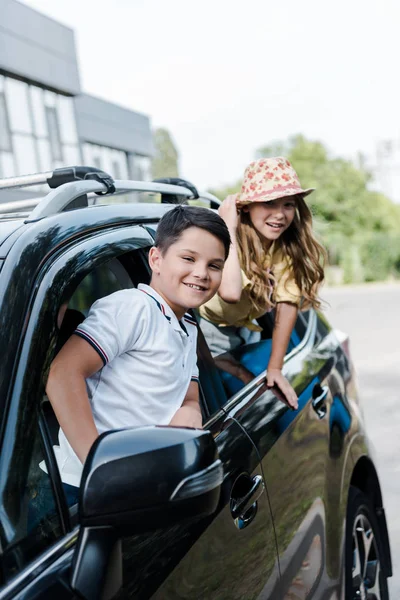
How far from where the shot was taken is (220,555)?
71.4 inches

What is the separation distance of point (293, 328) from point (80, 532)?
1.88 metres

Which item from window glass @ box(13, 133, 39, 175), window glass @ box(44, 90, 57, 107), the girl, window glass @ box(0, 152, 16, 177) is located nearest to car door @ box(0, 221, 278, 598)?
the girl

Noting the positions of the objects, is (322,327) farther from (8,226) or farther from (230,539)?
(8,226)

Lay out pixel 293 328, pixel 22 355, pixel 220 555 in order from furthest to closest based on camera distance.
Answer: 1. pixel 293 328
2. pixel 220 555
3. pixel 22 355

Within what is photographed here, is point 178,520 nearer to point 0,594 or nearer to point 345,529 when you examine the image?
point 0,594

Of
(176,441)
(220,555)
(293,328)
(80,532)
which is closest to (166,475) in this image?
(176,441)

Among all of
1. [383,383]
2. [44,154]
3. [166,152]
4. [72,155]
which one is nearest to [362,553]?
[383,383]

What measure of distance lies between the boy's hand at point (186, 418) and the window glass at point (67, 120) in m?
24.2

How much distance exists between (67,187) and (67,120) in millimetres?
24578

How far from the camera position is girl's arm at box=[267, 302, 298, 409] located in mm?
2645

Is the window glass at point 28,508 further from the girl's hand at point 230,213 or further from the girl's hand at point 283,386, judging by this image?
the girl's hand at point 230,213

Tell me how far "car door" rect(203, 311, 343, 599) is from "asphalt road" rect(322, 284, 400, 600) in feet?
2.45

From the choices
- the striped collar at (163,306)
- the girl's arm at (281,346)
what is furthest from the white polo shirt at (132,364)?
the girl's arm at (281,346)

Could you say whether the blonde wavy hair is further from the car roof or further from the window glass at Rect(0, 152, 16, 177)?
the window glass at Rect(0, 152, 16, 177)
